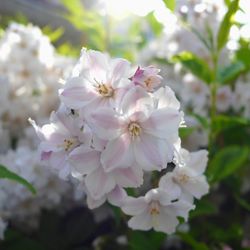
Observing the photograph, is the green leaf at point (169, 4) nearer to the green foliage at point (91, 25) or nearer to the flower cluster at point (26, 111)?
the flower cluster at point (26, 111)

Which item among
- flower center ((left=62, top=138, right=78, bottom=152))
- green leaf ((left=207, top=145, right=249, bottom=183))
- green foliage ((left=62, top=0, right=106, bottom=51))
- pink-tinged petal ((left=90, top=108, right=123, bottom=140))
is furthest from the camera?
green foliage ((left=62, top=0, right=106, bottom=51))

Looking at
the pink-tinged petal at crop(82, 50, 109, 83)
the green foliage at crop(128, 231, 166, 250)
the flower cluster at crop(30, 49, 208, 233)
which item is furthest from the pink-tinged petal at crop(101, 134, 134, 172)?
the green foliage at crop(128, 231, 166, 250)

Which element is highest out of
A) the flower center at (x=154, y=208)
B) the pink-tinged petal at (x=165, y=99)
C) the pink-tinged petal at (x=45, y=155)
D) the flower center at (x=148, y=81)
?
the flower center at (x=148, y=81)

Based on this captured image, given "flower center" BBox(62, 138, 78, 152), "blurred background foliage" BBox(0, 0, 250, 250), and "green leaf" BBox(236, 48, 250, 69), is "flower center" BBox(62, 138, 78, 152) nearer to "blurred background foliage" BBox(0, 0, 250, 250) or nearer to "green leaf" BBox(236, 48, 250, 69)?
"blurred background foliage" BBox(0, 0, 250, 250)

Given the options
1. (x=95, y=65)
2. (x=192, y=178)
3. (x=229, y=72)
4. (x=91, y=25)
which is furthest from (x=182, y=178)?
(x=91, y=25)

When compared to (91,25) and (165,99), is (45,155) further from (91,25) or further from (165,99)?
(91,25)

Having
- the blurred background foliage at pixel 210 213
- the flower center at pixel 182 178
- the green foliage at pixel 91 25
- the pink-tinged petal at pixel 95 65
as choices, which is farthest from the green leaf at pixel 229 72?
the green foliage at pixel 91 25
